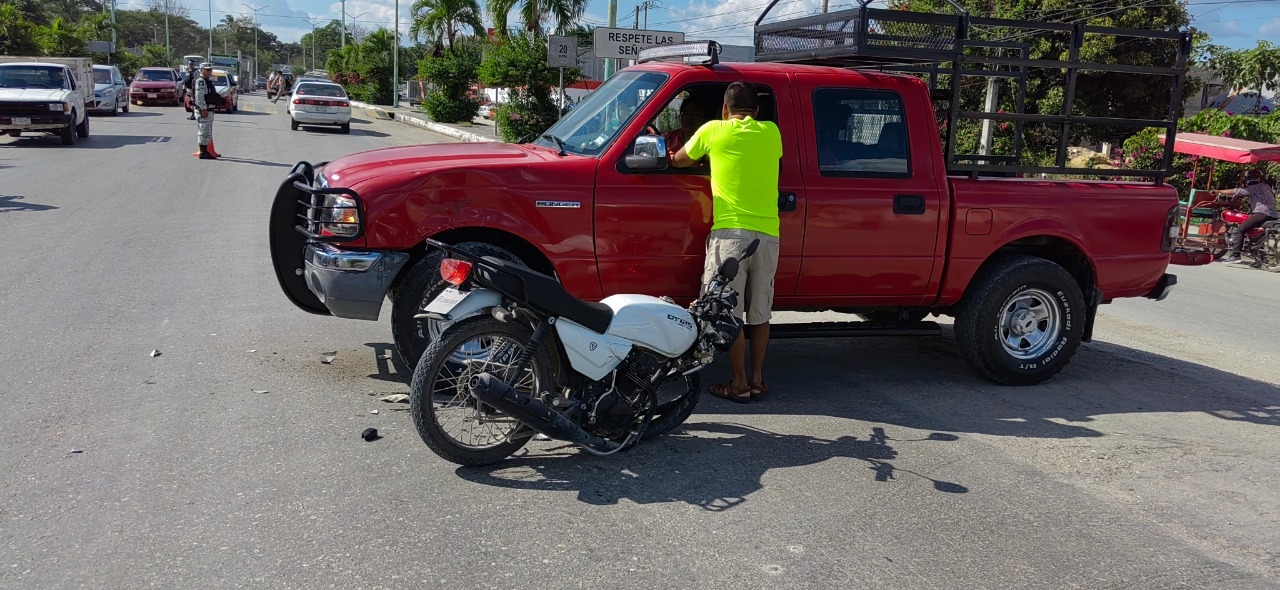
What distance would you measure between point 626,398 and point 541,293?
2.30 feet

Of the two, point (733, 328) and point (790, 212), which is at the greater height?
point (790, 212)

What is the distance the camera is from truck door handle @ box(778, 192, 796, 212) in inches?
234

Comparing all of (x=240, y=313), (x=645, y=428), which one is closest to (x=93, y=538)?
(x=645, y=428)

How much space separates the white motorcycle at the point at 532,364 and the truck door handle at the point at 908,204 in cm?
184

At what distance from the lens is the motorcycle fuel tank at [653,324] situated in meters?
4.89

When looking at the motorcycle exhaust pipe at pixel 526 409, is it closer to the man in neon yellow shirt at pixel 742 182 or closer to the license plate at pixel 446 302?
the license plate at pixel 446 302

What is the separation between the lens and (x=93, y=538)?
3.82 m

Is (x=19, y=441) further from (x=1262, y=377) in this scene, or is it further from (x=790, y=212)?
(x=1262, y=377)

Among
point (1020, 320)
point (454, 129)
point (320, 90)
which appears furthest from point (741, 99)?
point (454, 129)

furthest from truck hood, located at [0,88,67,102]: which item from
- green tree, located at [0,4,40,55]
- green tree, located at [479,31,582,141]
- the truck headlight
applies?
green tree, located at [0,4,40,55]

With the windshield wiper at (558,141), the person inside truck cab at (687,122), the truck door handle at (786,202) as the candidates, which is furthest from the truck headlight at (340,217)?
the truck door handle at (786,202)

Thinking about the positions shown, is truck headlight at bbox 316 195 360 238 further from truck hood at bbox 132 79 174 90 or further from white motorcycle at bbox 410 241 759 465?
truck hood at bbox 132 79 174 90

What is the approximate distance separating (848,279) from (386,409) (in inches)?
114

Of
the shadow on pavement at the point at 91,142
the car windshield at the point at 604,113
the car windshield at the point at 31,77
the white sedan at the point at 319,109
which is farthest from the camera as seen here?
the white sedan at the point at 319,109
